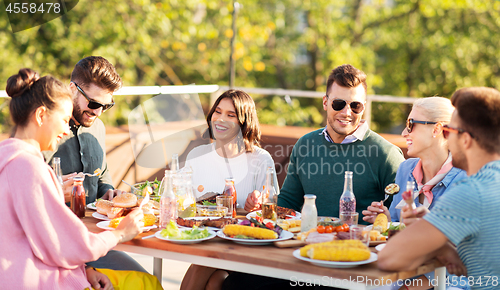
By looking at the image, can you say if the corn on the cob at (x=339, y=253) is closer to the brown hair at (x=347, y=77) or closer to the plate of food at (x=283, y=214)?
the plate of food at (x=283, y=214)

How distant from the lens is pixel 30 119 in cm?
199

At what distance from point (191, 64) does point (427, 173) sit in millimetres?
9529

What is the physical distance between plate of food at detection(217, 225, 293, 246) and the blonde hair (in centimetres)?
114

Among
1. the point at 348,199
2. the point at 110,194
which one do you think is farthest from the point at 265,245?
the point at 110,194

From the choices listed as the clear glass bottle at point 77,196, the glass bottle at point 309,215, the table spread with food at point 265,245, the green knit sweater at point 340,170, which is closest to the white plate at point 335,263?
the table spread with food at point 265,245

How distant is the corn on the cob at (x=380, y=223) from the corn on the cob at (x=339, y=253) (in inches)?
18.4

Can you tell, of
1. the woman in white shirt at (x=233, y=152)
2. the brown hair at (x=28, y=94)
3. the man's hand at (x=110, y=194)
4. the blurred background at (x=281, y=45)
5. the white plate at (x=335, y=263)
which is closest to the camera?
the white plate at (x=335, y=263)

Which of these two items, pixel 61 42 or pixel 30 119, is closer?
pixel 30 119

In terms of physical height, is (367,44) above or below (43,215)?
above

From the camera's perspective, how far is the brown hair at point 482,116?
1760 mm

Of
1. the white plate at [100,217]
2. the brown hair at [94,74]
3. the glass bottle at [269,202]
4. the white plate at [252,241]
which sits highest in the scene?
the brown hair at [94,74]

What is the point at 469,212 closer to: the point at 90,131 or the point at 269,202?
the point at 269,202

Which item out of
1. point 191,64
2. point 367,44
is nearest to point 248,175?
point 191,64

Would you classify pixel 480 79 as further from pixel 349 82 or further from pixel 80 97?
pixel 80 97
